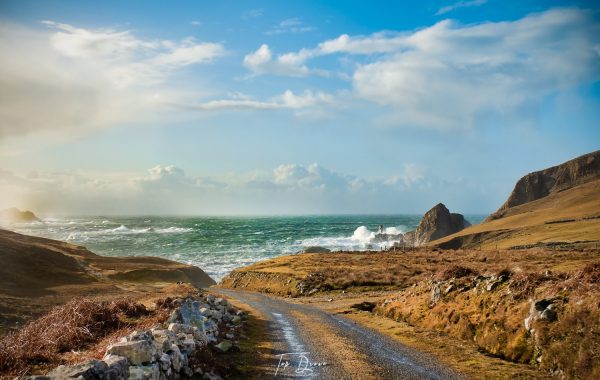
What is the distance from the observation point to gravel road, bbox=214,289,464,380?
18703 millimetres

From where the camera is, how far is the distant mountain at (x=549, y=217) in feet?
280

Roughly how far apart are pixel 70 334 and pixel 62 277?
50.1 metres

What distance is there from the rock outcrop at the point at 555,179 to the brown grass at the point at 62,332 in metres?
170

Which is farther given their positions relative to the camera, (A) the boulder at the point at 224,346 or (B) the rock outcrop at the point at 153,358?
(A) the boulder at the point at 224,346

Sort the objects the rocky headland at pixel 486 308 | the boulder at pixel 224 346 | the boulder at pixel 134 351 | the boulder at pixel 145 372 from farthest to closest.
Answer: the boulder at pixel 224 346
the rocky headland at pixel 486 308
the boulder at pixel 134 351
the boulder at pixel 145 372

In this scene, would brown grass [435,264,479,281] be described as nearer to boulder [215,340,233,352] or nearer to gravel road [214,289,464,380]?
gravel road [214,289,464,380]

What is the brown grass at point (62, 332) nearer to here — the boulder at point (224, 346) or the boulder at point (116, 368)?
the boulder at point (116, 368)

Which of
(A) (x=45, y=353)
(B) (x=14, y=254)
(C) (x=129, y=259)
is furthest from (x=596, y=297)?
(C) (x=129, y=259)

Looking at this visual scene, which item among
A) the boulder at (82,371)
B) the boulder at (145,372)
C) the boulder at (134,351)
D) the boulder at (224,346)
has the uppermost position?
the boulder at (82,371)

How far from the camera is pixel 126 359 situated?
12.6 meters

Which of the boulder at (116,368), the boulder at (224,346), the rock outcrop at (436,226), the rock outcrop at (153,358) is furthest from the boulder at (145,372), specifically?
the rock outcrop at (436,226)

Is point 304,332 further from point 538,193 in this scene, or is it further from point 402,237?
point 538,193

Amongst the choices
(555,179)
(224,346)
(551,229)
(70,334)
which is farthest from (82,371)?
(555,179)

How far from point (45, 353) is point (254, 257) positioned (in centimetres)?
11316
